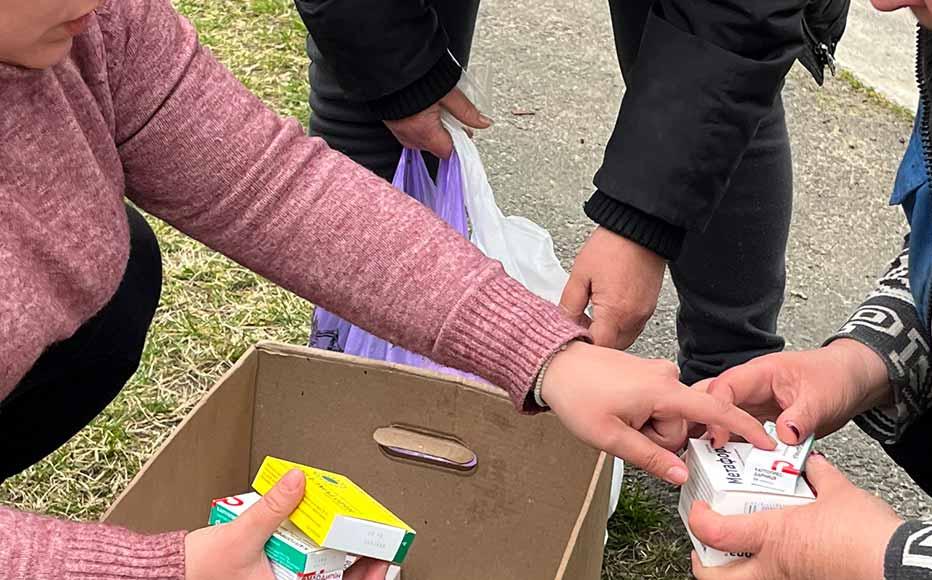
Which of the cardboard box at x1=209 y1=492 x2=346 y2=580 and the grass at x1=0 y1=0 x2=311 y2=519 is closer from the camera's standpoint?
the cardboard box at x1=209 y1=492 x2=346 y2=580

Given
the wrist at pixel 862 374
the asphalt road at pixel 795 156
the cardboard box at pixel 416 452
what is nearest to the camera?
the wrist at pixel 862 374

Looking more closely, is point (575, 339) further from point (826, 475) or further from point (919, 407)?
point (919, 407)

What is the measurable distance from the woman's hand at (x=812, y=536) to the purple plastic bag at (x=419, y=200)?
22.9 inches

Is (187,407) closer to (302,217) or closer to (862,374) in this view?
(302,217)

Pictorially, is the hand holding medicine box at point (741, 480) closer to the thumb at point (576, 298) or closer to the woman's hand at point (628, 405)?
the woman's hand at point (628, 405)

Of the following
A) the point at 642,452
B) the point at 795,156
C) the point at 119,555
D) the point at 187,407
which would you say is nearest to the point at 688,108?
the point at 642,452

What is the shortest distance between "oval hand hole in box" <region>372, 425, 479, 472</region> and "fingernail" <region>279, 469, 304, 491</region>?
1.34ft

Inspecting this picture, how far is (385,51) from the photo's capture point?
130 centimetres

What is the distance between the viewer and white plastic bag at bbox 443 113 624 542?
4.71 feet

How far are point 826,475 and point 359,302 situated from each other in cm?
46

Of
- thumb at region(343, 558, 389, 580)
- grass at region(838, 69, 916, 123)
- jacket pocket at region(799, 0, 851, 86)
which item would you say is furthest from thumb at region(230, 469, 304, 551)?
grass at region(838, 69, 916, 123)

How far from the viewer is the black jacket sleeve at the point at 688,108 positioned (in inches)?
44.3

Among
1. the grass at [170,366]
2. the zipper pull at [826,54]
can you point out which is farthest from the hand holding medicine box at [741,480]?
the grass at [170,366]

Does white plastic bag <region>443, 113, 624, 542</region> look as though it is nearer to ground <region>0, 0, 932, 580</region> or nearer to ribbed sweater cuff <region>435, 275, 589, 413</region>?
ground <region>0, 0, 932, 580</region>
